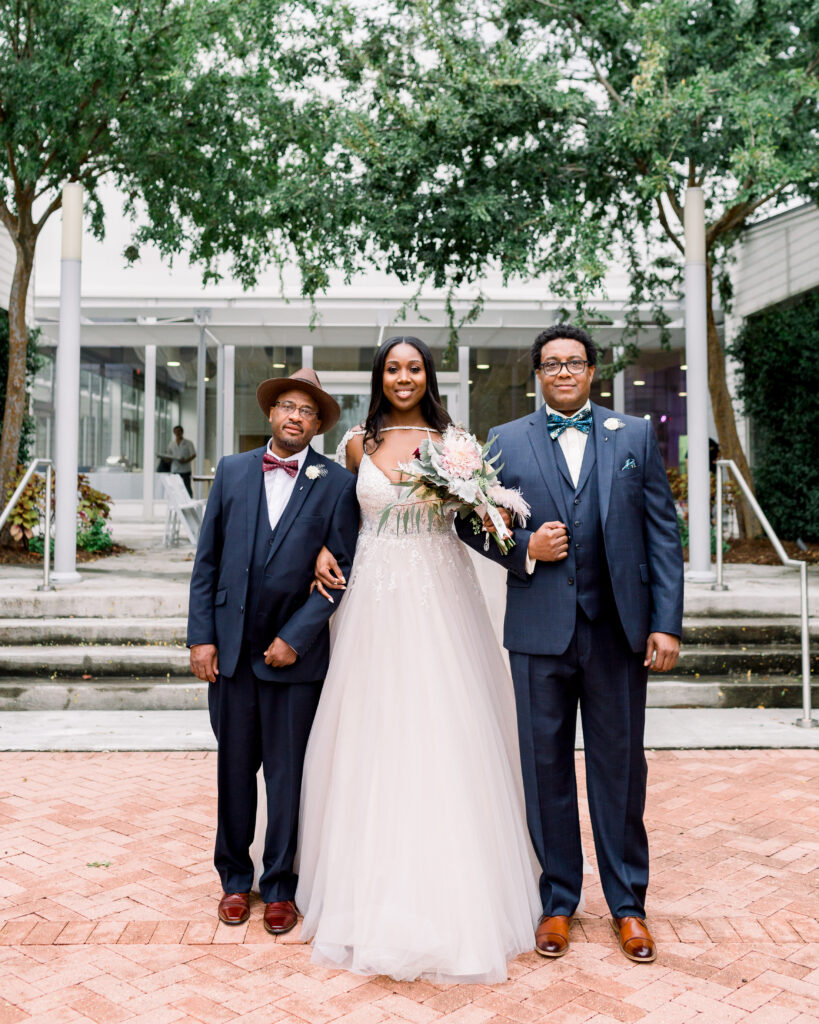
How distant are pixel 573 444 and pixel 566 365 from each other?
11.1 inches

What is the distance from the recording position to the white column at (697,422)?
823cm

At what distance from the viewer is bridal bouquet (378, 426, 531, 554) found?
292 cm

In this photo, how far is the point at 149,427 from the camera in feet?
58.4

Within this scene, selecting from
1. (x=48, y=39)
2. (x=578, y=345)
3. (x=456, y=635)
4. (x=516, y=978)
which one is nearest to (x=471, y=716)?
(x=456, y=635)

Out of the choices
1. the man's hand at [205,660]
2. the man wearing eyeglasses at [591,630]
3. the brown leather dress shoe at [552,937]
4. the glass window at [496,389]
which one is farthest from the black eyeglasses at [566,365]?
the glass window at [496,389]

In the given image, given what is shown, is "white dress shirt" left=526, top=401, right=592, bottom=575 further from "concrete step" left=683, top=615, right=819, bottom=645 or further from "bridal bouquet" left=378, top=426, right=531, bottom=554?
"concrete step" left=683, top=615, right=819, bottom=645

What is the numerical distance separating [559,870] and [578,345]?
179 cm

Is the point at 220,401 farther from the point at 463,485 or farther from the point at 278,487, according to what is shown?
the point at 463,485

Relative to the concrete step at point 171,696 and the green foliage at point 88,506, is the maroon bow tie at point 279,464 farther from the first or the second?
the green foliage at point 88,506

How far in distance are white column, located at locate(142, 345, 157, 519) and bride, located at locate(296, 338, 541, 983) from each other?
15.0 metres

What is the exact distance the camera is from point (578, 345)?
315 cm

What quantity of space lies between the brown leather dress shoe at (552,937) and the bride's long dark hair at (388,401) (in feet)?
5.77

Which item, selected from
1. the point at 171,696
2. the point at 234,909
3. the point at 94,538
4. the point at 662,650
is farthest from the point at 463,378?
the point at 234,909

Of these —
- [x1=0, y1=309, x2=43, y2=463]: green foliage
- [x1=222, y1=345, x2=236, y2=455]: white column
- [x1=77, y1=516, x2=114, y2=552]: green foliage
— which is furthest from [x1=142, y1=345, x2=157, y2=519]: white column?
[x1=77, y1=516, x2=114, y2=552]: green foliage
